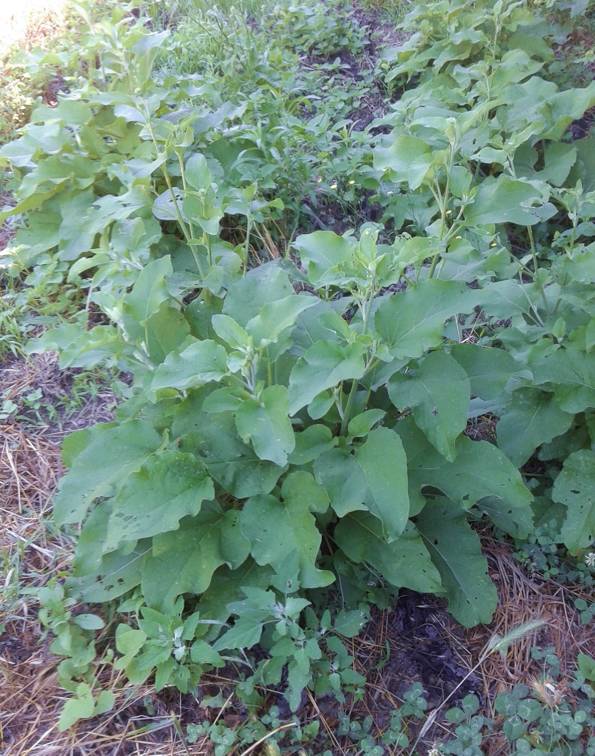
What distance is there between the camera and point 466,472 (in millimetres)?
2096

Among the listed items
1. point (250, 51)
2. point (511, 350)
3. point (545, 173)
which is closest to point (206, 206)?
point (511, 350)

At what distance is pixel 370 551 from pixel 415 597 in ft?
0.91

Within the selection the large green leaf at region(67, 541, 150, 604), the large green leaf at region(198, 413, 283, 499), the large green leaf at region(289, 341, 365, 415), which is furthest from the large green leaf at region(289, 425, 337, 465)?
the large green leaf at region(67, 541, 150, 604)

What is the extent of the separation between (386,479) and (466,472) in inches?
13.1

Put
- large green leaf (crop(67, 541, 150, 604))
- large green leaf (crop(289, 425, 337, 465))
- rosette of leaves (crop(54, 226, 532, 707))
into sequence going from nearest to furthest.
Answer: rosette of leaves (crop(54, 226, 532, 707))
large green leaf (crop(289, 425, 337, 465))
large green leaf (crop(67, 541, 150, 604))

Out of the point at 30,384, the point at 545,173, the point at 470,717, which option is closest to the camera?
the point at 470,717

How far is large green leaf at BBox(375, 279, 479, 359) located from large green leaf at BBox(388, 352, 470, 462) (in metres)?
0.09

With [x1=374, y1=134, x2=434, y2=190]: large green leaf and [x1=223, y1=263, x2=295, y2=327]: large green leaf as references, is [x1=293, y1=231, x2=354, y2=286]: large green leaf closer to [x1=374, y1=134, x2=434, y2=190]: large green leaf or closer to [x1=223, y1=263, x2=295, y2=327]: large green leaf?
[x1=223, y1=263, x2=295, y2=327]: large green leaf

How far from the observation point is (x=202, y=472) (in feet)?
6.67

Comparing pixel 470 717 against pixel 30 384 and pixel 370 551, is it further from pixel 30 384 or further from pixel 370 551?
pixel 30 384

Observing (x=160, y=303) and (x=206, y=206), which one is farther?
(x=206, y=206)

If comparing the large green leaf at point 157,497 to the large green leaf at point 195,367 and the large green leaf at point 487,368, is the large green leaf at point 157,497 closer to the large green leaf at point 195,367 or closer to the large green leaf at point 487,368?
the large green leaf at point 195,367

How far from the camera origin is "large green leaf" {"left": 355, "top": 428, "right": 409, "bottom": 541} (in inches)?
72.9

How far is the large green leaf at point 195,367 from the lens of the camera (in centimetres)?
191
